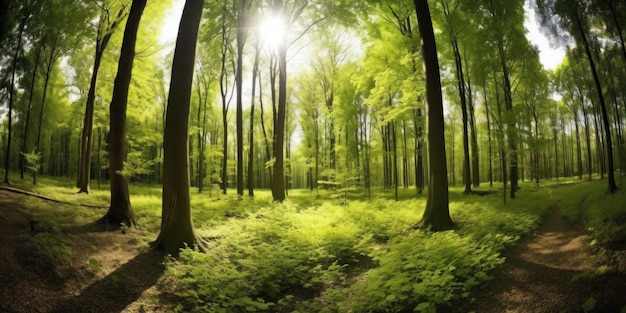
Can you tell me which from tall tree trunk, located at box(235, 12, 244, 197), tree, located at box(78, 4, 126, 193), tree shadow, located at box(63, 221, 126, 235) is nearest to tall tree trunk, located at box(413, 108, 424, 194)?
tall tree trunk, located at box(235, 12, 244, 197)

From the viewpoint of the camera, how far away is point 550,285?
14.2ft

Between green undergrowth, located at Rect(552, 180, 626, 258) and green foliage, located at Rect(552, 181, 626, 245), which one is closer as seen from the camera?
green undergrowth, located at Rect(552, 180, 626, 258)

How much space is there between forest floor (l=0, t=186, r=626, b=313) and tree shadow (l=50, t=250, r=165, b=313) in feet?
0.04

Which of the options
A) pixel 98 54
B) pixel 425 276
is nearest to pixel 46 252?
pixel 425 276

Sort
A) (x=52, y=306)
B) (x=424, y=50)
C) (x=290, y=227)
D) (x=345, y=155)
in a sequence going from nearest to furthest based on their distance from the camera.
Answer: (x=52, y=306) < (x=424, y=50) < (x=290, y=227) < (x=345, y=155)

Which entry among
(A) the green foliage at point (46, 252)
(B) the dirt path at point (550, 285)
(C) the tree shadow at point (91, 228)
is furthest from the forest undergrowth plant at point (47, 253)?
(B) the dirt path at point (550, 285)

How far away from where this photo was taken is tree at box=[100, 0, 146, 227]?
8.02 metres

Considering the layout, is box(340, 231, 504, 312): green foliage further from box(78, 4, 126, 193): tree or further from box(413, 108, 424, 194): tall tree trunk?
box(78, 4, 126, 193): tree

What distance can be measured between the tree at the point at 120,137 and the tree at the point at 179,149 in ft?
6.56

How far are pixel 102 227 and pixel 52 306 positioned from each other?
380cm

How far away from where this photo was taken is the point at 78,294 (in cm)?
439

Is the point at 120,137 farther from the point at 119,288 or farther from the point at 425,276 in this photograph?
the point at 425,276

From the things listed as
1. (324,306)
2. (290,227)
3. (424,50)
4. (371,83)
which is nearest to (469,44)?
(371,83)

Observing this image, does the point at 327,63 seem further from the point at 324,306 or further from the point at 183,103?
the point at 324,306
